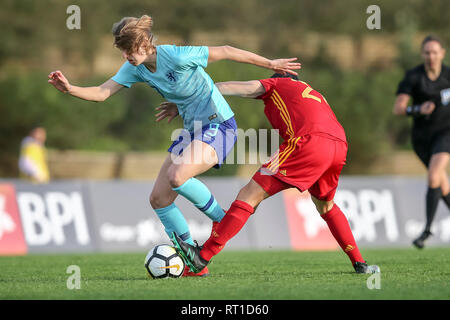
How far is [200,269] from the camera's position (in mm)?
6449

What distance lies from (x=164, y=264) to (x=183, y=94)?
1.48 meters

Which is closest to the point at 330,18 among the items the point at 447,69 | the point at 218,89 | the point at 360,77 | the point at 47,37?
the point at 360,77

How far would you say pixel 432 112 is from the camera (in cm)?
1009

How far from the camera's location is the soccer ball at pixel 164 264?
655 cm

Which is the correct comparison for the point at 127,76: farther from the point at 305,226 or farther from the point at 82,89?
the point at 305,226

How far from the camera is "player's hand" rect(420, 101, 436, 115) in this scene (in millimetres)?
9445

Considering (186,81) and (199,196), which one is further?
(199,196)

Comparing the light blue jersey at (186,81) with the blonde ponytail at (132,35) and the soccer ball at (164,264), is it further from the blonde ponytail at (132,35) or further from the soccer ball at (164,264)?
the soccer ball at (164,264)

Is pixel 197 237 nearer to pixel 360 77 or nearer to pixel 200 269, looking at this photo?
pixel 200 269

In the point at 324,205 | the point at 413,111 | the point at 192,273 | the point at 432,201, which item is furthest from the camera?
the point at 432,201

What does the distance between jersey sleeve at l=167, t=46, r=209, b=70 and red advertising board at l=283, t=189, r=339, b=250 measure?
26.6 feet

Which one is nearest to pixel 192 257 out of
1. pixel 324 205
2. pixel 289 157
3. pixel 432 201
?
pixel 289 157

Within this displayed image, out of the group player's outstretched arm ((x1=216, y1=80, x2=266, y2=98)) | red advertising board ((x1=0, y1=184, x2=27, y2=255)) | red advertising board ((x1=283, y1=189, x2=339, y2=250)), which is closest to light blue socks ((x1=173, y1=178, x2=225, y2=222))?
player's outstretched arm ((x1=216, y1=80, x2=266, y2=98))

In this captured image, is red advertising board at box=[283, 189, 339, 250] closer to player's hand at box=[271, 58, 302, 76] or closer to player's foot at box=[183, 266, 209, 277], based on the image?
player's foot at box=[183, 266, 209, 277]
